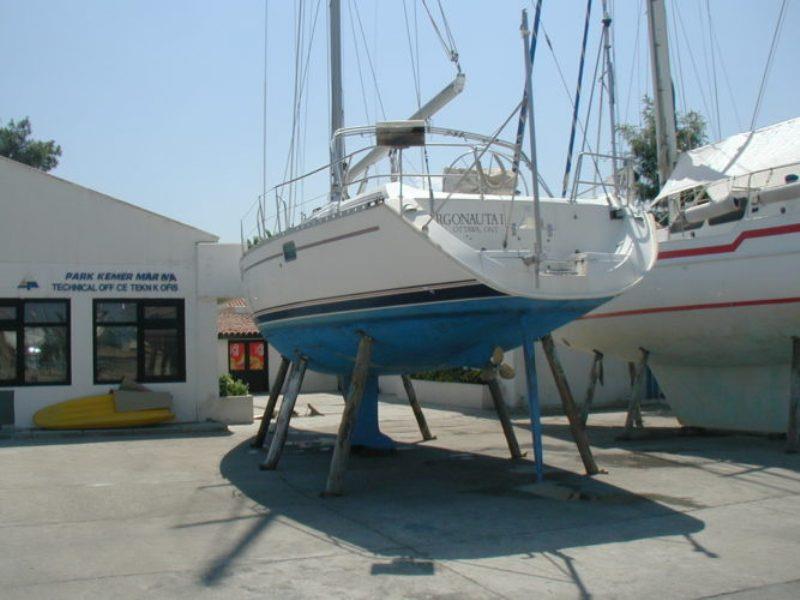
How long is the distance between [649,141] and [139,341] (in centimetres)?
1339

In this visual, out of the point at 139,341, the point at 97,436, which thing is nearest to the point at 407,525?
the point at 97,436

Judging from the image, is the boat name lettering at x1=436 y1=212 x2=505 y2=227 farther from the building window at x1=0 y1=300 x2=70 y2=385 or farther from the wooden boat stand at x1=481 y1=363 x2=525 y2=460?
the building window at x1=0 y1=300 x2=70 y2=385

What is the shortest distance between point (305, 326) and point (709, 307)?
5.55m

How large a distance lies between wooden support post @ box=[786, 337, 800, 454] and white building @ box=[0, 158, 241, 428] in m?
9.11

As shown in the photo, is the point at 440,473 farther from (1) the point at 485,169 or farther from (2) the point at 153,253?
(2) the point at 153,253

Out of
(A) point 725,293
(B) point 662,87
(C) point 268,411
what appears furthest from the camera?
(B) point 662,87

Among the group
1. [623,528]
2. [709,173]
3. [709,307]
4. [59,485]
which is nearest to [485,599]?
[623,528]

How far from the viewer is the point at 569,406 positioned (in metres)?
9.45

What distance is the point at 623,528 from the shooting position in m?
7.26

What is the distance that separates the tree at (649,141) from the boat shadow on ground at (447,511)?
12.5 metres

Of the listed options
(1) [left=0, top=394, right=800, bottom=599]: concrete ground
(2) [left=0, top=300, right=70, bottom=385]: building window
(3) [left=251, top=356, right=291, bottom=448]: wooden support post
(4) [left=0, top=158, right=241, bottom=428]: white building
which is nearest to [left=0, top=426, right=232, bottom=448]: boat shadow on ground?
(4) [left=0, top=158, right=241, bottom=428]: white building

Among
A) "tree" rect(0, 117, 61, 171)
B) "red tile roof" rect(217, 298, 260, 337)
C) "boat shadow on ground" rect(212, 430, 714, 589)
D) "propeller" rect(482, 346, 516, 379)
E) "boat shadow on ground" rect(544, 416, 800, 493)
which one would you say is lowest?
"boat shadow on ground" rect(212, 430, 714, 589)

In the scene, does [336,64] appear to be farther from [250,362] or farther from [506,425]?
[250,362]

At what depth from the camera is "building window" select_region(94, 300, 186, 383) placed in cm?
1532
